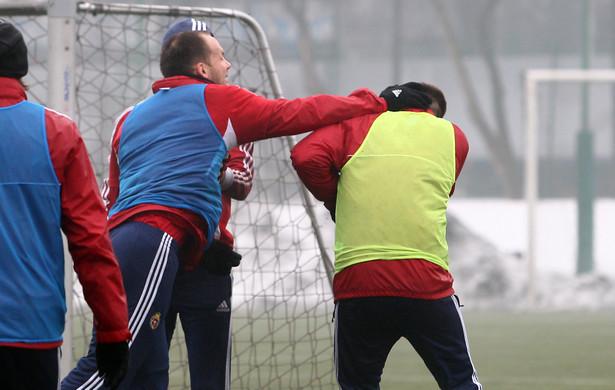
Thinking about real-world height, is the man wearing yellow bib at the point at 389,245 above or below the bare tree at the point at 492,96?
above

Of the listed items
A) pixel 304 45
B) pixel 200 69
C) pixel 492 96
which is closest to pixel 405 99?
pixel 200 69

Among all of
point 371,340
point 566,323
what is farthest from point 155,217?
point 566,323

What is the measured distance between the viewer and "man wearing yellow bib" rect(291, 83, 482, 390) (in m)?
3.30

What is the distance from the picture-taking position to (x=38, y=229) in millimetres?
2420

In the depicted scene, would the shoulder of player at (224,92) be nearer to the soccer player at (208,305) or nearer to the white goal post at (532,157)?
the soccer player at (208,305)

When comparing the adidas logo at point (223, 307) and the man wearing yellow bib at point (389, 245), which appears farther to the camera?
the adidas logo at point (223, 307)

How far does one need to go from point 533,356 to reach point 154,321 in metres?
5.00

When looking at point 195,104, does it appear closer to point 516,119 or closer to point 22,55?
point 22,55

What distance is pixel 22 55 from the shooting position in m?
2.48

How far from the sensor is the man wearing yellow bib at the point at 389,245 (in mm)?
3303

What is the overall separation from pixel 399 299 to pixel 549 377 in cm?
370

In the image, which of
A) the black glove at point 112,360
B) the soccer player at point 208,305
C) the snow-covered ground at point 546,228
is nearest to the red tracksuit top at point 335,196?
the soccer player at point 208,305

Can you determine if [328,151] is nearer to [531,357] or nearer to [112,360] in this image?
[112,360]

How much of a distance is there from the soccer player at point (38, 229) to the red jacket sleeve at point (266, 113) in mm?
987
